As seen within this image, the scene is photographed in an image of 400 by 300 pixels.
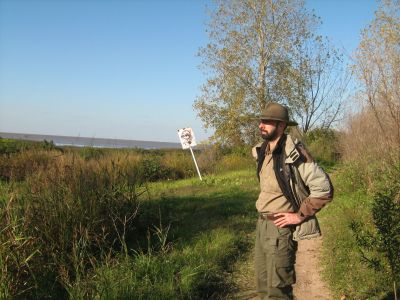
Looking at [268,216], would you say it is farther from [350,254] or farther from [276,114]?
[350,254]

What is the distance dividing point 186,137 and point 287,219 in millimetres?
15298

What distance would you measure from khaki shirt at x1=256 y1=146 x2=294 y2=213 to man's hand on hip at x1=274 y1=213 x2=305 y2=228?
0.27ft

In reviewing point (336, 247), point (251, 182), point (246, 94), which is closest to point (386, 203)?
point (336, 247)

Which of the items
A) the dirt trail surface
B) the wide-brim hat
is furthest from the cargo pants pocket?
the dirt trail surface

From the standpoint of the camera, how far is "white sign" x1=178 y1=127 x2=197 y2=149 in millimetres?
19172

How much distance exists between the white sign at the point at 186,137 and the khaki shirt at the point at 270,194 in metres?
14.8

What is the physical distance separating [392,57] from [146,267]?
27.1 feet

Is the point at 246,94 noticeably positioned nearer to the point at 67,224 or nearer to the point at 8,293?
the point at 67,224

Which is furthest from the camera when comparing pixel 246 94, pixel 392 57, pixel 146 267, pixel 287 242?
pixel 246 94

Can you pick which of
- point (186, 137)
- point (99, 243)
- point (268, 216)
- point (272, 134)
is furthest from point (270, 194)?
point (186, 137)

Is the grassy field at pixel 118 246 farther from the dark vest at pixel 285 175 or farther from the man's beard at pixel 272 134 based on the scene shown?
the man's beard at pixel 272 134

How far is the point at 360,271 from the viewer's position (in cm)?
603

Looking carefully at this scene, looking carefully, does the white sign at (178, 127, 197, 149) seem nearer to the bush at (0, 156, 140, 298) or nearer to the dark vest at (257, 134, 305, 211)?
the bush at (0, 156, 140, 298)

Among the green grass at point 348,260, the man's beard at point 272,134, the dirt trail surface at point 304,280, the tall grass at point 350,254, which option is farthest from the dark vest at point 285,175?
the dirt trail surface at point 304,280
